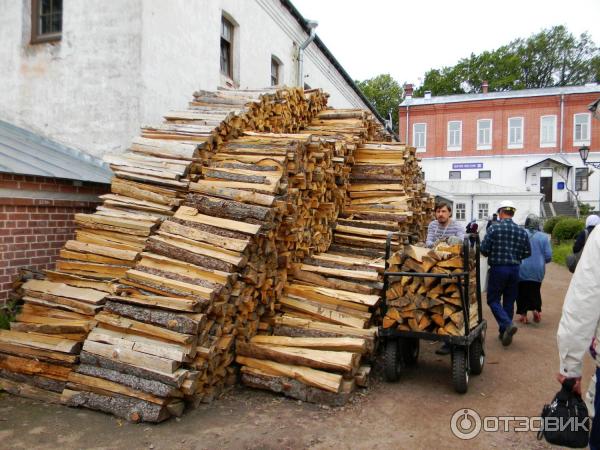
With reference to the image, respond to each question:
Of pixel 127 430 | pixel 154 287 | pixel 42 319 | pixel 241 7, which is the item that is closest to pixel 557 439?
pixel 127 430

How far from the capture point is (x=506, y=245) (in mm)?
6867

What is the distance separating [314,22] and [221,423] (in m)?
13.2

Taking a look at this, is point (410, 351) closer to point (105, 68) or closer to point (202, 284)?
point (202, 284)

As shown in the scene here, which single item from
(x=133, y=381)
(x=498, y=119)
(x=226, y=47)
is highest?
(x=498, y=119)

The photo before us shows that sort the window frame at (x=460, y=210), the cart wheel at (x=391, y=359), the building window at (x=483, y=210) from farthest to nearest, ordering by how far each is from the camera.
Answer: the window frame at (x=460, y=210)
the building window at (x=483, y=210)
the cart wheel at (x=391, y=359)

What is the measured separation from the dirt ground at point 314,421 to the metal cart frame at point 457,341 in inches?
7.6

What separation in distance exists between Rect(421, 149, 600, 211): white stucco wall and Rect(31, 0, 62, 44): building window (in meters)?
33.0

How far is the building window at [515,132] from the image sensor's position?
37.6 meters

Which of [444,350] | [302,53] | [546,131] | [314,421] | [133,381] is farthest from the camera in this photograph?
[546,131]

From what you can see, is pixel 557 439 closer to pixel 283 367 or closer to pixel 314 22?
pixel 283 367

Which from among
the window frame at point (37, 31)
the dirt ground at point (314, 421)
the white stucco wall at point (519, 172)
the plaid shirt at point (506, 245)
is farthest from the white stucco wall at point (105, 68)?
the white stucco wall at point (519, 172)

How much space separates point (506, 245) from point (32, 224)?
259 inches

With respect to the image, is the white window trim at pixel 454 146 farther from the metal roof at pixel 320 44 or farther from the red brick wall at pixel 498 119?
the metal roof at pixel 320 44

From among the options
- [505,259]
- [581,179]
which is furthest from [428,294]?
[581,179]
